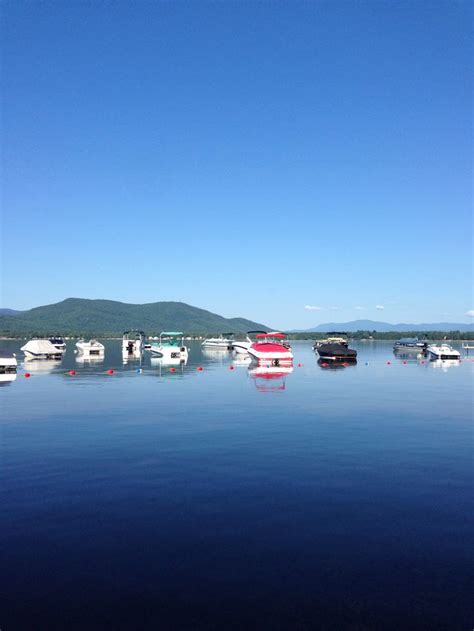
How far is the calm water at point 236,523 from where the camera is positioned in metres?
9.94

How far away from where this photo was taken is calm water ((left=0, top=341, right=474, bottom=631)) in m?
9.94

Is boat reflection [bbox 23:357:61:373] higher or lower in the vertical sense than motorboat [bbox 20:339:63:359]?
lower

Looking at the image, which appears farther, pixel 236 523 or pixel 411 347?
pixel 411 347

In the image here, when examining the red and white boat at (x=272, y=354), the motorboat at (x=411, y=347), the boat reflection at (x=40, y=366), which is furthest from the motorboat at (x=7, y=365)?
the motorboat at (x=411, y=347)

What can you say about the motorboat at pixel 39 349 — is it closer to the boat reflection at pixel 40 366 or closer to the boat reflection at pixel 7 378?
the boat reflection at pixel 40 366

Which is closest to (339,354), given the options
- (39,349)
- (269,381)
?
(269,381)

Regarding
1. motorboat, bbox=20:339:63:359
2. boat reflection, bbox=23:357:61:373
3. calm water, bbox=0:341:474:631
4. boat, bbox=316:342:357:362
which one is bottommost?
calm water, bbox=0:341:474:631

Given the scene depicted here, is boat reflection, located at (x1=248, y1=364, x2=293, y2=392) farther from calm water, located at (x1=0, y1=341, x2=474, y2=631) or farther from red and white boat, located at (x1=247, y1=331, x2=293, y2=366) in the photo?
calm water, located at (x1=0, y1=341, x2=474, y2=631)

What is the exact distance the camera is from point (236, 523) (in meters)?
14.3

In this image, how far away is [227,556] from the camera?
39.5 ft

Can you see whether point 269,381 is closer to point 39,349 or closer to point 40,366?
point 40,366

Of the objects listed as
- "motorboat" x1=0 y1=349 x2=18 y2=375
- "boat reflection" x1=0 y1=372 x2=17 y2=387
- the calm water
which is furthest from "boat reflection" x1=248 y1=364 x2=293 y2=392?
"motorboat" x1=0 y1=349 x2=18 y2=375

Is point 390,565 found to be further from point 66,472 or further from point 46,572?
point 66,472

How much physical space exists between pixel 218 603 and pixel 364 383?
165 ft
